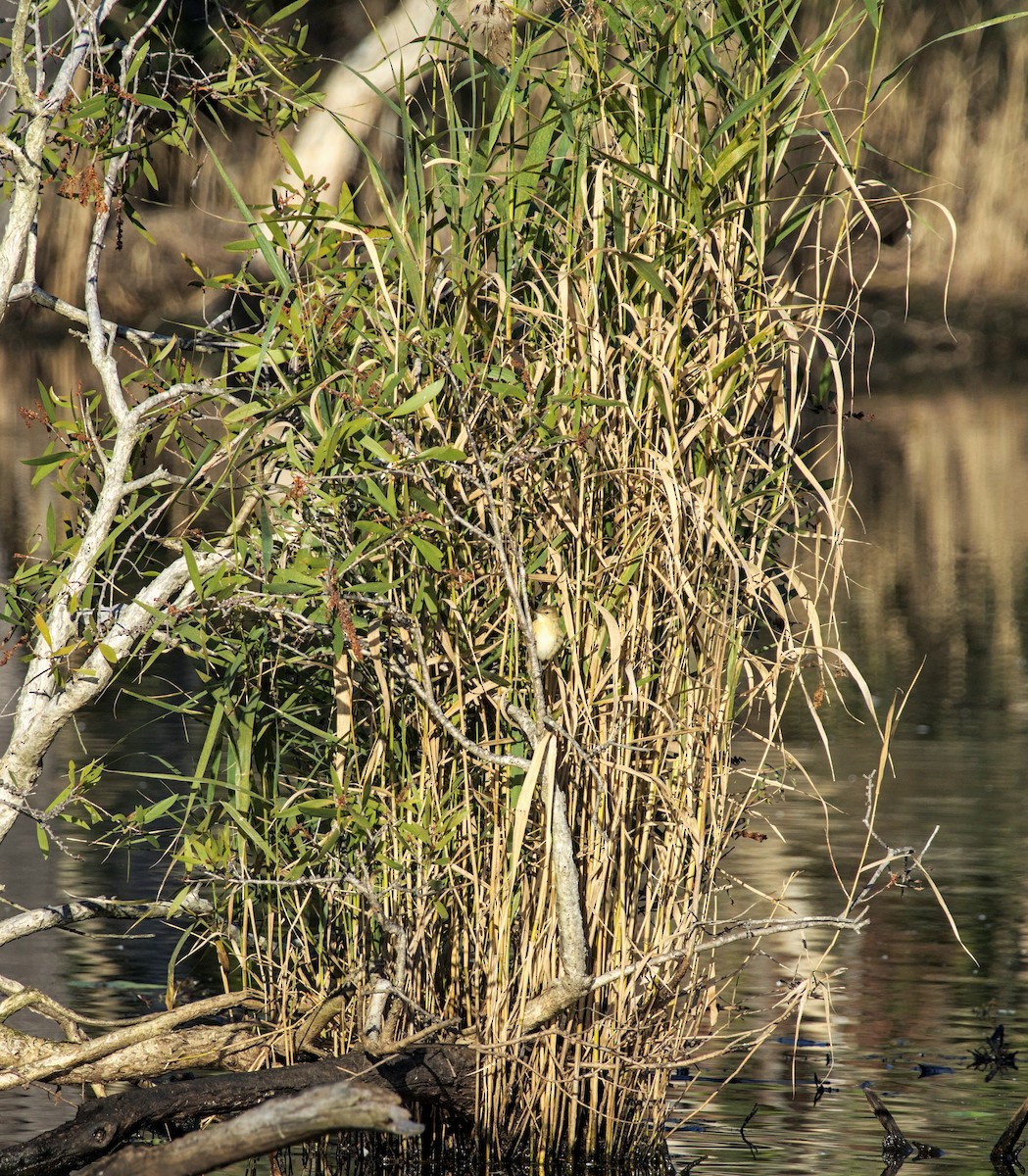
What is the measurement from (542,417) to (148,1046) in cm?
147

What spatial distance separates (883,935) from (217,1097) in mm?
2436

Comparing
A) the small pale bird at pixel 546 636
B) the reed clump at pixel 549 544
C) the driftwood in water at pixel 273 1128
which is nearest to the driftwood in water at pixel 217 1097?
the reed clump at pixel 549 544

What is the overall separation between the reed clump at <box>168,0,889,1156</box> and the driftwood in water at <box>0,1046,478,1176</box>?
0.06 metres

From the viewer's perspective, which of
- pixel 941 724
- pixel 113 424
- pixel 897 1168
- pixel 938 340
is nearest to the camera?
pixel 897 1168

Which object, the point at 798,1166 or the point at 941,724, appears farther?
the point at 941,724

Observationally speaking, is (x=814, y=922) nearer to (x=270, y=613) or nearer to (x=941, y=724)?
(x=270, y=613)

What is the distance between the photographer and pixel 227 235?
23.3m

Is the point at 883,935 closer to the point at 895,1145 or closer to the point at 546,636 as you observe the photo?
the point at 895,1145

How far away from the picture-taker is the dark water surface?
13.8 ft

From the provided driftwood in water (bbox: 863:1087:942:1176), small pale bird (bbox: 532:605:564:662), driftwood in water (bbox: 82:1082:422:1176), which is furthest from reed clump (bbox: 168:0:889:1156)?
driftwood in water (bbox: 82:1082:422:1176)

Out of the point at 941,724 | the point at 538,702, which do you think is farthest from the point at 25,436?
the point at 538,702

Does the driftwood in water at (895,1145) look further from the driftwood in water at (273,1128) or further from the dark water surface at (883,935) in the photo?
the driftwood in water at (273,1128)

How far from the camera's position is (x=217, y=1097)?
12.1ft

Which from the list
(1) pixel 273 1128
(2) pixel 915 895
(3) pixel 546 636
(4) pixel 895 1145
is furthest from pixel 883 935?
(1) pixel 273 1128
